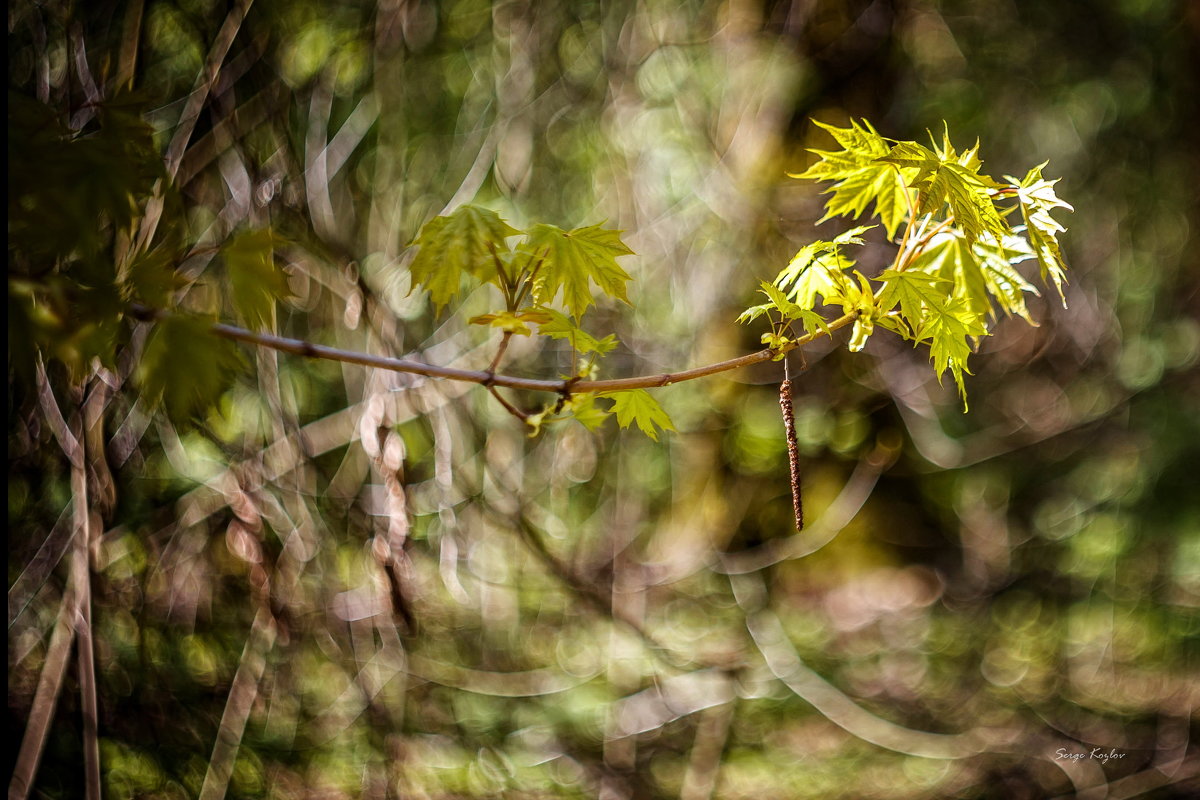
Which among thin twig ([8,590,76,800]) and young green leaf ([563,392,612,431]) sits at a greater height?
young green leaf ([563,392,612,431])

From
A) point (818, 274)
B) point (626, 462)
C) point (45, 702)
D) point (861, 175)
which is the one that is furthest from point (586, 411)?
point (626, 462)

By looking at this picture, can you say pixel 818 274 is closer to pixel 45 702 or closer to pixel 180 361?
pixel 180 361

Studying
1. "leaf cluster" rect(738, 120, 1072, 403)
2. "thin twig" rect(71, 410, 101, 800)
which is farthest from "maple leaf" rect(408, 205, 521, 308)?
"thin twig" rect(71, 410, 101, 800)

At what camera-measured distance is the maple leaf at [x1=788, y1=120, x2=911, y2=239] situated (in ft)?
2.27

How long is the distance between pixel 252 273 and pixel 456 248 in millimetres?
152

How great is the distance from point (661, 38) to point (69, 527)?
188 centimetres

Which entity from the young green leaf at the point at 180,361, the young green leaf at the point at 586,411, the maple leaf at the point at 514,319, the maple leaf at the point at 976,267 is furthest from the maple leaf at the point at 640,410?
the young green leaf at the point at 180,361

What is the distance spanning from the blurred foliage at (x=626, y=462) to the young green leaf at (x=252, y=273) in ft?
1.74

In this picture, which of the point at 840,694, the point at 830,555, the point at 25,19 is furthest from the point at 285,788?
the point at 830,555

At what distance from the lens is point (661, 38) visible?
2.24 metres

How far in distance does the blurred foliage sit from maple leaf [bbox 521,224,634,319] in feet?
2.01

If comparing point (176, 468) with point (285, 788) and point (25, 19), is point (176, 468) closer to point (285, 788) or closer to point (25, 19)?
point (285, 788)

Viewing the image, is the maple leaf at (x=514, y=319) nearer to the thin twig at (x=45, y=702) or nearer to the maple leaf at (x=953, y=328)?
the maple leaf at (x=953, y=328)

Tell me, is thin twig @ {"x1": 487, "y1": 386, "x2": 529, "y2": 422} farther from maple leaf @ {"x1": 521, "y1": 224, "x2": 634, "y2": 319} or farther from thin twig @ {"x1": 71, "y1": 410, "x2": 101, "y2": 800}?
thin twig @ {"x1": 71, "y1": 410, "x2": 101, "y2": 800}
